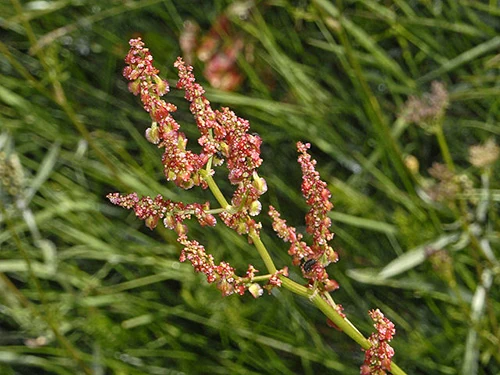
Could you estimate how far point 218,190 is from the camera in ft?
3.78

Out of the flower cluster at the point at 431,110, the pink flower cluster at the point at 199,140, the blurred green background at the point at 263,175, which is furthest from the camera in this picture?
the blurred green background at the point at 263,175

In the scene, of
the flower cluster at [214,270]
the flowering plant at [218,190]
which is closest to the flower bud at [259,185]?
the flowering plant at [218,190]

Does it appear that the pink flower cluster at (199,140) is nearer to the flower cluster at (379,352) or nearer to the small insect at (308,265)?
the small insect at (308,265)

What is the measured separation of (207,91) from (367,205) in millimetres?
703

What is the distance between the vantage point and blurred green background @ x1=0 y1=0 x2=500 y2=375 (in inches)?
100

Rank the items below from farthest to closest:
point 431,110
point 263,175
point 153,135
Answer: point 263,175 → point 431,110 → point 153,135

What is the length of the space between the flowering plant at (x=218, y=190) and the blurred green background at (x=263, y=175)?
45.2 inches

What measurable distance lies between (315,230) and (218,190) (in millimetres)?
156

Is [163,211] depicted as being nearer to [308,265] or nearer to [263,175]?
[308,265]

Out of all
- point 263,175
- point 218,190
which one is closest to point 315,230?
point 218,190

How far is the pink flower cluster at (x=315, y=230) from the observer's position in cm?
117

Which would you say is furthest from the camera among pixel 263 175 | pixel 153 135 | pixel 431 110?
pixel 263 175

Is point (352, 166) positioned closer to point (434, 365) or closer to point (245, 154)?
point (434, 365)

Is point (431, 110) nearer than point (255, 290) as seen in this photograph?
No
